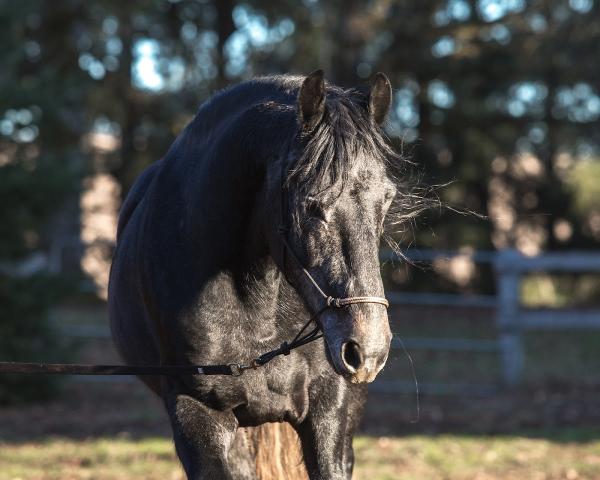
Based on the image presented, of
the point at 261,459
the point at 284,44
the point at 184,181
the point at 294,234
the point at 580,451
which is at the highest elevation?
the point at 284,44

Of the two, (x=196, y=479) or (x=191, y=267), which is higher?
(x=191, y=267)

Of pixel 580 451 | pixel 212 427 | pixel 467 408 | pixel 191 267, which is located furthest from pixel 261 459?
pixel 467 408

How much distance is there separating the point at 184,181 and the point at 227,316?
1.84 ft

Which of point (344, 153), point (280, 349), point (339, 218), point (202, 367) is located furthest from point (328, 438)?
point (344, 153)

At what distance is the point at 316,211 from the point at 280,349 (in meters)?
0.61

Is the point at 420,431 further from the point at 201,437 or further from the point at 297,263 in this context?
the point at 297,263

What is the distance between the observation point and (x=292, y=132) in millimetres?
2852

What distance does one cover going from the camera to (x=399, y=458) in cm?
678

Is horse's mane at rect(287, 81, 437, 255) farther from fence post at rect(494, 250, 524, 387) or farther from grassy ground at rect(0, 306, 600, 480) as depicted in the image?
fence post at rect(494, 250, 524, 387)

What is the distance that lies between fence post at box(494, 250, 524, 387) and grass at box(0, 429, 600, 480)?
8.19ft

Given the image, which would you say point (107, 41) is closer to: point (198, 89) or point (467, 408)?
point (198, 89)

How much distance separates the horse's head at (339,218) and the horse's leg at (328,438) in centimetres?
64

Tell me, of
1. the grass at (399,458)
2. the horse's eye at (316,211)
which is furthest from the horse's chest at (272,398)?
the grass at (399,458)

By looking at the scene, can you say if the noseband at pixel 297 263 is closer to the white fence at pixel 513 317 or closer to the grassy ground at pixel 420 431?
the grassy ground at pixel 420 431
